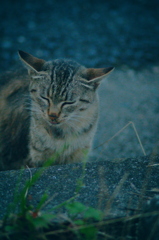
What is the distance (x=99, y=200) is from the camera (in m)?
1.79

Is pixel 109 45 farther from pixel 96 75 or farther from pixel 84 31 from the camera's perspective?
pixel 96 75

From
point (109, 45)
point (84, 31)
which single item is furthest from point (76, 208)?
point (84, 31)

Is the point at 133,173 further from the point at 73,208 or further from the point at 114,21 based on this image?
the point at 114,21

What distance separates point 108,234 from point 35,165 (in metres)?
1.55

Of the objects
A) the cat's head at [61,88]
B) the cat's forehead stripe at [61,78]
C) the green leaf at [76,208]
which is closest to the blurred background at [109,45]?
the cat's head at [61,88]

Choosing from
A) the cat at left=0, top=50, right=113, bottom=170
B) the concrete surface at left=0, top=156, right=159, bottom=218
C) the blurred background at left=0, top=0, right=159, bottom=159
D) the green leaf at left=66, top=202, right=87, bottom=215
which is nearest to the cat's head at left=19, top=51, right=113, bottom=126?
the cat at left=0, top=50, right=113, bottom=170

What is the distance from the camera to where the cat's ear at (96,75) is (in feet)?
8.75

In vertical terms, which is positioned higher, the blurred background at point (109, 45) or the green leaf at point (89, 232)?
the blurred background at point (109, 45)

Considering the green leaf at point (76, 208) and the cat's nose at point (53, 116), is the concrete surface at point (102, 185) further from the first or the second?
the cat's nose at point (53, 116)

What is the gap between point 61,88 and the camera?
2.65 metres

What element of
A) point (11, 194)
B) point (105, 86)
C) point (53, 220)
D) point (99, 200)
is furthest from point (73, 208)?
point (105, 86)

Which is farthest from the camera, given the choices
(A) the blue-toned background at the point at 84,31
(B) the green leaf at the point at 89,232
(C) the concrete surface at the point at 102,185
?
(A) the blue-toned background at the point at 84,31

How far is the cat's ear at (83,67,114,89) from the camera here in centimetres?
267

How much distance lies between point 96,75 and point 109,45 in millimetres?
3832
